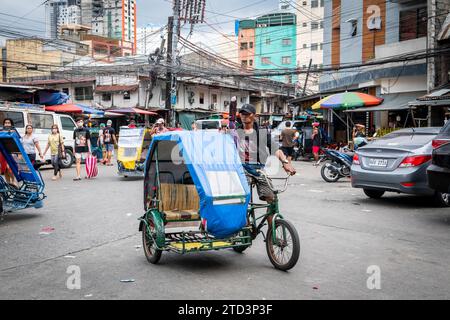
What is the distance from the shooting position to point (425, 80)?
67.6 ft

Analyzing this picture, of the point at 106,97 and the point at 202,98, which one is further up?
the point at 202,98

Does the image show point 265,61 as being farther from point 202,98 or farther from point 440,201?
point 440,201

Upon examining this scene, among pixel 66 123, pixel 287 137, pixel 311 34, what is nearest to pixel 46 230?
pixel 287 137

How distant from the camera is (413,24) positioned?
22734 mm

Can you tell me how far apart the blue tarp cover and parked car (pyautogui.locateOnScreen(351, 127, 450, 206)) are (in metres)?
4.98

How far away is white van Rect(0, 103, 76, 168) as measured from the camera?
17.4 metres

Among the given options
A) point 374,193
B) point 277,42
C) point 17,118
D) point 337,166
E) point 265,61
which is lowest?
point 374,193

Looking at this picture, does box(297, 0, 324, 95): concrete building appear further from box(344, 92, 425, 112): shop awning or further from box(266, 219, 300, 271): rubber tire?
box(266, 219, 300, 271): rubber tire

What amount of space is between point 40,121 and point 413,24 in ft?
58.5

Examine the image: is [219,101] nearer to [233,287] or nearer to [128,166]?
[128,166]

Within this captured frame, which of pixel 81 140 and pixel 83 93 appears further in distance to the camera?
pixel 83 93

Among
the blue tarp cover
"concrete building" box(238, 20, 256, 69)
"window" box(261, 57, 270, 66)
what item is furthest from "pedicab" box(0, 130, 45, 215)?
"concrete building" box(238, 20, 256, 69)

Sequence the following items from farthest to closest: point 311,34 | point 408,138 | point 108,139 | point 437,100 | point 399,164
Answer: point 311,34 → point 108,139 → point 437,100 → point 408,138 → point 399,164
